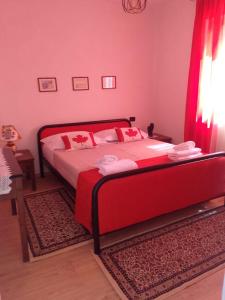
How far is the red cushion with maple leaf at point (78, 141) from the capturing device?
357 centimetres

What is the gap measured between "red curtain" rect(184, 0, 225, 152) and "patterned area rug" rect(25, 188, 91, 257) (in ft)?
7.20

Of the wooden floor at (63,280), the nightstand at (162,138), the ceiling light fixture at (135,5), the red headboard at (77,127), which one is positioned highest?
the ceiling light fixture at (135,5)

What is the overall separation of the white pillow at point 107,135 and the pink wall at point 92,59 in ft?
1.36

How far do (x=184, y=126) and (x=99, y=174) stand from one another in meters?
2.32

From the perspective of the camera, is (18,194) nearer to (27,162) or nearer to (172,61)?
(27,162)

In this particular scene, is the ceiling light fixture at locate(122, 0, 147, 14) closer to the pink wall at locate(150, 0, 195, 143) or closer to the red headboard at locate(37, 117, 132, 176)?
the pink wall at locate(150, 0, 195, 143)

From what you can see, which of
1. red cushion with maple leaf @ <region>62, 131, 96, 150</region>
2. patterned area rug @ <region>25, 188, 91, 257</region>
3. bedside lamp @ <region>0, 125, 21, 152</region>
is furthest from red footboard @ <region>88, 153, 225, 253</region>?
bedside lamp @ <region>0, 125, 21, 152</region>

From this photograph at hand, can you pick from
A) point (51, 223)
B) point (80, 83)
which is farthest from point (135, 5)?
point (51, 223)

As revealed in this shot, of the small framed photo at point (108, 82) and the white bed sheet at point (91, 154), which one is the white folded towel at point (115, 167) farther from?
the small framed photo at point (108, 82)

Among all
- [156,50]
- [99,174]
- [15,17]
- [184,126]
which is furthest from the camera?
[156,50]

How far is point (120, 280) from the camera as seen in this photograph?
6.24 feet

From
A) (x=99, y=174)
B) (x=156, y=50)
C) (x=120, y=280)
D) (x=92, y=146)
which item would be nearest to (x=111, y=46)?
(x=156, y=50)

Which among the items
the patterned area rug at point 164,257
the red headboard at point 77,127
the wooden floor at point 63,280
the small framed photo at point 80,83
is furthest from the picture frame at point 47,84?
the patterned area rug at point 164,257

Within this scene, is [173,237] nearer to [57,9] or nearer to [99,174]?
[99,174]
